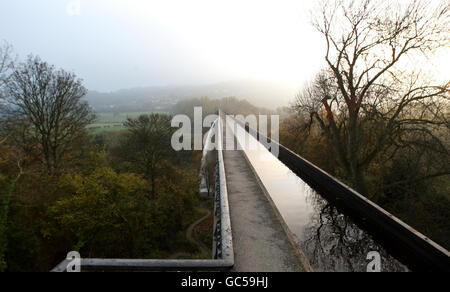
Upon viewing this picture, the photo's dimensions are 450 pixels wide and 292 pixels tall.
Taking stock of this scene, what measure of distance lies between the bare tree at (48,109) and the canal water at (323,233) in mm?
15013

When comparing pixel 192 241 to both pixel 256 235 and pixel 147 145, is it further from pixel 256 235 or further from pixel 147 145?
pixel 256 235

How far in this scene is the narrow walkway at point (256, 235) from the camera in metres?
3.68

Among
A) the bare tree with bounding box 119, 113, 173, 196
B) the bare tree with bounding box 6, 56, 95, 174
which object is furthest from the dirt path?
the bare tree with bounding box 6, 56, 95, 174

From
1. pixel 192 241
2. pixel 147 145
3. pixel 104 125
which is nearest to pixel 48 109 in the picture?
pixel 147 145

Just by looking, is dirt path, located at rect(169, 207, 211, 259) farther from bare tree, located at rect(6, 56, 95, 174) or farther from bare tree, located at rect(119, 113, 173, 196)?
bare tree, located at rect(6, 56, 95, 174)

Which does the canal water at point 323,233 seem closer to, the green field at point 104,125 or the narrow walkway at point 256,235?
the narrow walkway at point 256,235

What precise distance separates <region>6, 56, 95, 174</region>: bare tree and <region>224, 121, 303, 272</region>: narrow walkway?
1417 centimetres

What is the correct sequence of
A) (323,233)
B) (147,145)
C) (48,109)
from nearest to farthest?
(323,233), (48,109), (147,145)

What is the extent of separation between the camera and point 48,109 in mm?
15539

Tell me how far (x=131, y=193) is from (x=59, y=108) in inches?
302

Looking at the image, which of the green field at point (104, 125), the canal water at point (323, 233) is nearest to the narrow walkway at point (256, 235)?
the canal water at point (323, 233)

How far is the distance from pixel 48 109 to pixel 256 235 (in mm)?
17236

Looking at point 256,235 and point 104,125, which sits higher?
point 104,125
